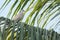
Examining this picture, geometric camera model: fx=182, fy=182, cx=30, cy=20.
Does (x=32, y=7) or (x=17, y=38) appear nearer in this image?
(x=32, y=7)

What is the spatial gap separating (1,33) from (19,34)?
103mm

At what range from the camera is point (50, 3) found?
65 cm

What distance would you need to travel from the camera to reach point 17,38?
679mm

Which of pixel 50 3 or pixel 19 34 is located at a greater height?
pixel 50 3

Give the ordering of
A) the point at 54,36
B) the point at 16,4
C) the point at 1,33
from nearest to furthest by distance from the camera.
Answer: the point at 16,4 → the point at 1,33 → the point at 54,36

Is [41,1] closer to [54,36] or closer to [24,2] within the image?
[24,2]

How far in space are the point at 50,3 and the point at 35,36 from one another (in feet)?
0.51

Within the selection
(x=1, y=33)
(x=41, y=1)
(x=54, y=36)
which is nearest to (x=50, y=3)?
(x=41, y=1)

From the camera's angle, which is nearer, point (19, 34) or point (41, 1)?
point (41, 1)

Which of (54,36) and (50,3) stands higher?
(50,3)

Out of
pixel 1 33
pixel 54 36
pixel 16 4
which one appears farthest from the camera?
pixel 54 36

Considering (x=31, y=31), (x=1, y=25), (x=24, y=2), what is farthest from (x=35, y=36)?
(x=24, y=2)

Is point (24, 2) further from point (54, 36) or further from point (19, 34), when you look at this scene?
point (54, 36)

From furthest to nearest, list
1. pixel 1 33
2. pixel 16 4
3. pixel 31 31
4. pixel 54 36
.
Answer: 1. pixel 54 36
2. pixel 31 31
3. pixel 1 33
4. pixel 16 4
